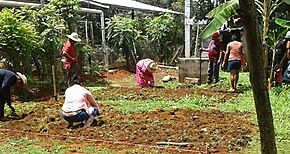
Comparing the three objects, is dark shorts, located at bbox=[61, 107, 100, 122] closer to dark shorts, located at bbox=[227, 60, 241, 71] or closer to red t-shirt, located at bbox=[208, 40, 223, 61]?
dark shorts, located at bbox=[227, 60, 241, 71]

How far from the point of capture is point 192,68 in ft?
44.9

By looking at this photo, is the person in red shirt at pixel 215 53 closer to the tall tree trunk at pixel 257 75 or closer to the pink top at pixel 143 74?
the pink top at pixel 143 74

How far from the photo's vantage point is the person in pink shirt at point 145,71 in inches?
483

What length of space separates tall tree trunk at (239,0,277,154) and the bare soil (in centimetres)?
325

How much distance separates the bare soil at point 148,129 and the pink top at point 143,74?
333 cm

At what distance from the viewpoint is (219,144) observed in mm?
5879

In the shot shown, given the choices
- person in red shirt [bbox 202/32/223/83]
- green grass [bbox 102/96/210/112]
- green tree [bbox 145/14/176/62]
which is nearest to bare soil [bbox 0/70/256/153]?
green grass [bbox 102/96/210/112]

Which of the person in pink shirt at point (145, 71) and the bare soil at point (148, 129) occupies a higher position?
the person in pink shirt at point (145, 71)

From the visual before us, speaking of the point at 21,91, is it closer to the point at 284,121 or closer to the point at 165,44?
the point at 284,121

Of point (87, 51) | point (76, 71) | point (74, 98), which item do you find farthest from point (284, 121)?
point (87, 51)

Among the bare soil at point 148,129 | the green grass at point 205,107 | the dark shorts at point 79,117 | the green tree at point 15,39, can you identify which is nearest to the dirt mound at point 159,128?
the bare soil at point 148,129

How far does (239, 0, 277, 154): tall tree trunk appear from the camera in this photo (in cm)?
208

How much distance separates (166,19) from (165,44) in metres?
1.30

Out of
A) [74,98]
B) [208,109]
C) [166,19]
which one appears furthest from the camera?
[166,19]
